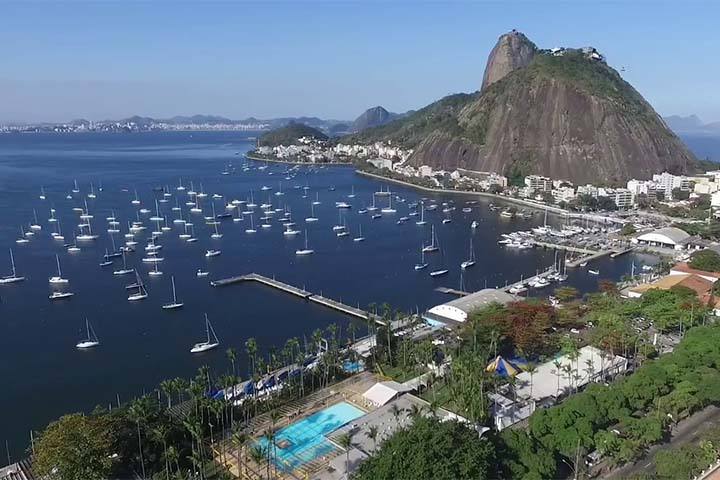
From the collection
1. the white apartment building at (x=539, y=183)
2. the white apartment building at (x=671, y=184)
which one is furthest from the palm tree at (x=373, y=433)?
the white apartment building at (x=671, y=184)

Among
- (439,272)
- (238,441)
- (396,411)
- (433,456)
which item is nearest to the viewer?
(433,456)

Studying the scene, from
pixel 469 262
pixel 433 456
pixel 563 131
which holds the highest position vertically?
pixel 563 131

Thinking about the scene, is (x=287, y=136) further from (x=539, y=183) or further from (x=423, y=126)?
(x=539, y=183)

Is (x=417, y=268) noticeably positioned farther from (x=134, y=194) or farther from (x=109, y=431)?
(x=134, y=194)

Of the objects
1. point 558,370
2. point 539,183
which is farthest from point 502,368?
point 539,183

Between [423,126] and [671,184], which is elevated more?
[423,126]
